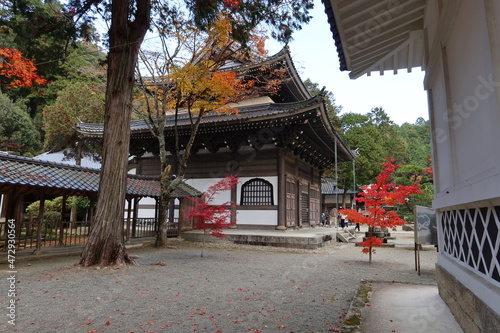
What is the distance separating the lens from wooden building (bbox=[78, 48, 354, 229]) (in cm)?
1380

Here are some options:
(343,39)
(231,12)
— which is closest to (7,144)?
(231,12)

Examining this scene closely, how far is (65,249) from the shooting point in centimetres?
1027

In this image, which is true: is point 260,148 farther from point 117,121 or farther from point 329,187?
point 329,187

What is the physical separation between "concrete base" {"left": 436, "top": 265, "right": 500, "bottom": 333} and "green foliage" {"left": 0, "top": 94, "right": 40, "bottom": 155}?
1135 inches

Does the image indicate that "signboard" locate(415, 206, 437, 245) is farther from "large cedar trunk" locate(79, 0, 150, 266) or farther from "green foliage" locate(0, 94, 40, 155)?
"green foliage" locate(0, 94, 40, 155)

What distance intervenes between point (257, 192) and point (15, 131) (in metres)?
22.9

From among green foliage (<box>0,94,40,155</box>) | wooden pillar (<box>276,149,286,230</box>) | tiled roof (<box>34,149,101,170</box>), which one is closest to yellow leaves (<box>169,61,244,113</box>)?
wooden pillar (<box>276,149,286,230</box>)

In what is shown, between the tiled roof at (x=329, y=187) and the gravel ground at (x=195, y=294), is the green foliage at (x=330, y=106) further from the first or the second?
the gravel ground at (x=195, y=294)

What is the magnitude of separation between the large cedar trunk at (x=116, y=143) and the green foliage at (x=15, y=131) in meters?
21.7

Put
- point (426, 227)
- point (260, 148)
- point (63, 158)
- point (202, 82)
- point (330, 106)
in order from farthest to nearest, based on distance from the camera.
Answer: point (330, 106)
point (63, 158)
point (260, 148)
point (202, 82)
point (426, 227)

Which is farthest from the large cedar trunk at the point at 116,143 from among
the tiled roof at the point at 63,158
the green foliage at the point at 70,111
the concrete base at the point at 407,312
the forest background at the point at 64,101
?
the tiled roof at the point at 63,158

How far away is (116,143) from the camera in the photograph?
773 centimetres

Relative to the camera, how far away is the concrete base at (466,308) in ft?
7.53

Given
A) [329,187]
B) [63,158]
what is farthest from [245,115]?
[329,187]
